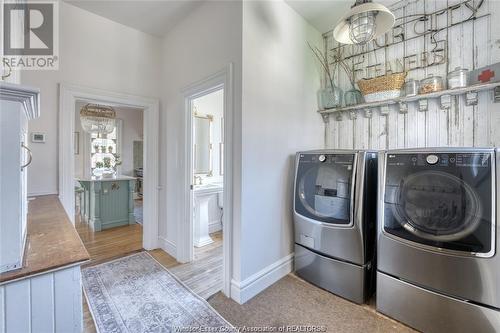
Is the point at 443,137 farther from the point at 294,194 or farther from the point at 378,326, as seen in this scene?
the point at 378,326

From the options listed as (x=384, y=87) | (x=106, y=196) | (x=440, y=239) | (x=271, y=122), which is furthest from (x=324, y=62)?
(x=106, y=196)

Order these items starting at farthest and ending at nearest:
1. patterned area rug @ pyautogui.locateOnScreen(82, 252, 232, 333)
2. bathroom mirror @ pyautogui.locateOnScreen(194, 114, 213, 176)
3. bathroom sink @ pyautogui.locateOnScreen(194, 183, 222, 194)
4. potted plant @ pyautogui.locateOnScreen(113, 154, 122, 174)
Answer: potted plant @ pyautogui.locateOnScreen(113, 154, 122, 174)
bathroom mirror @ pyautogui.locateOnScreen(194, 114, 213, 176)
bathroom sink @ pyautogui.locateOnScreen(194, 183, 222, 194)
patterned area rug @ pyautogui.locateOnScreen(82, 252, 232, 333)

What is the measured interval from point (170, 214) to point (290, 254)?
5.09ft

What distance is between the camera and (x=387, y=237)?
172 centimetres

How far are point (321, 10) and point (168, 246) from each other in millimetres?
3293

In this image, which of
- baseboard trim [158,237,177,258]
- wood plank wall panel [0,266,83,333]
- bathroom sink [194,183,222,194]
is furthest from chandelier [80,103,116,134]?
wood plank wall panel [0,266,83,333]

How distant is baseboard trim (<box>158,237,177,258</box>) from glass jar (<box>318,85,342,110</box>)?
2.54m

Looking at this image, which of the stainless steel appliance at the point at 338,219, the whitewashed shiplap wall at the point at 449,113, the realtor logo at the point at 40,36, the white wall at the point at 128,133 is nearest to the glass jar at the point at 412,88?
the whitewashed shiplap wall at the point at 449,113

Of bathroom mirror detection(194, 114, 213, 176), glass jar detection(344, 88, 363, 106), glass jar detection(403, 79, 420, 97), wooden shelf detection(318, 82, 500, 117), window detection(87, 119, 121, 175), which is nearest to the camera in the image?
wooden shelf detection(318, 82, 500, 117)

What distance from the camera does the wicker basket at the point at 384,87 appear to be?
215 centimetres

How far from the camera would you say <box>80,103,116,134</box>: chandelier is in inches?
150

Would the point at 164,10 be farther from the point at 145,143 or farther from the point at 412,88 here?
the point at 412,88

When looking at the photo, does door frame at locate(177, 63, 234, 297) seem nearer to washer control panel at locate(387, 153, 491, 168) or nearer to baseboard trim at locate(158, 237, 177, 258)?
baseboard trim at locate(158, 237, 177, 258)

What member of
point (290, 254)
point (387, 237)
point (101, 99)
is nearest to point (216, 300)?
point (290, 254)
